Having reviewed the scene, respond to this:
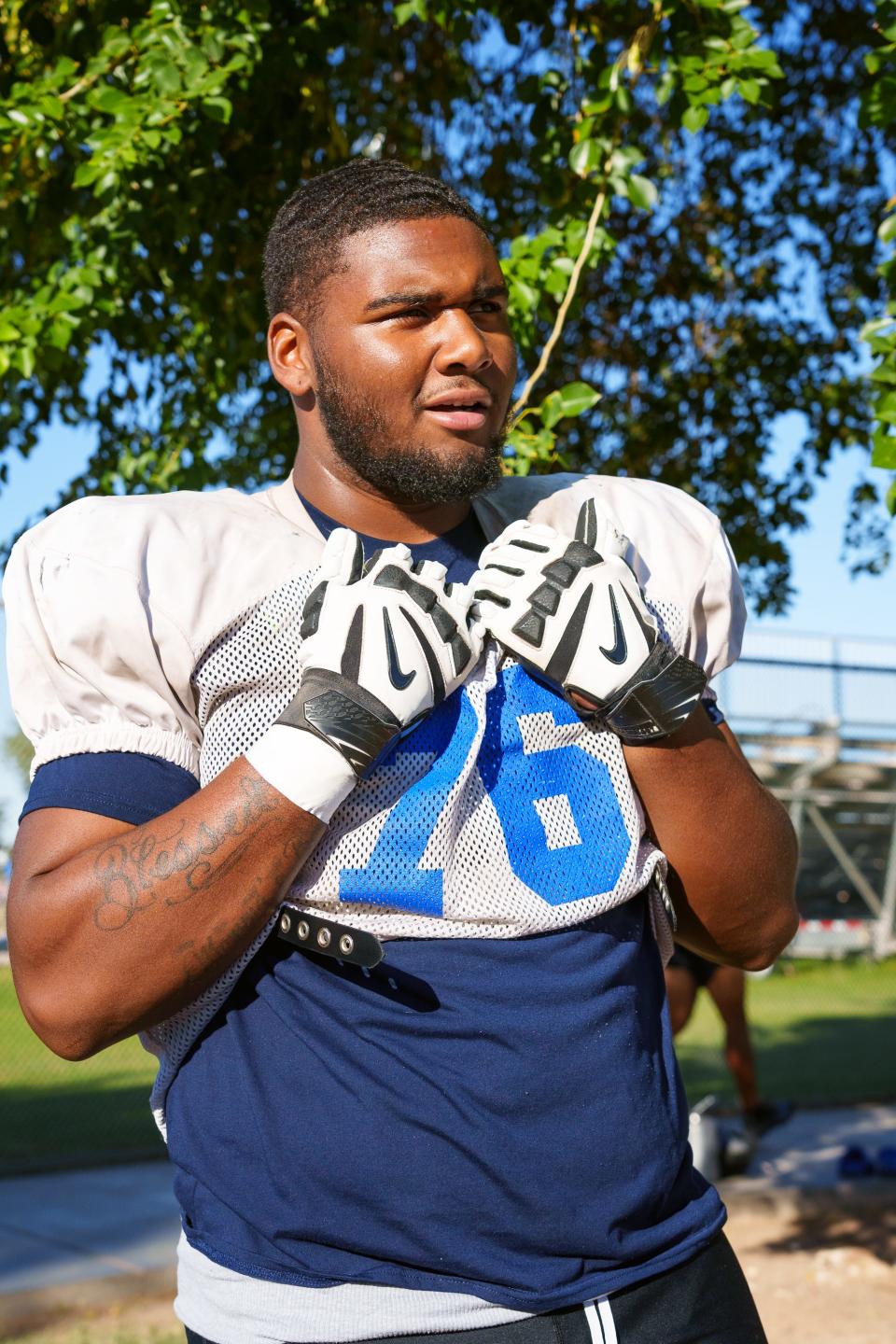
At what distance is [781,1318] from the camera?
4902 millimetres

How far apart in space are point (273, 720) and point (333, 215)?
67 centimetres

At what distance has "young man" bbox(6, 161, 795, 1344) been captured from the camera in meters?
1.56

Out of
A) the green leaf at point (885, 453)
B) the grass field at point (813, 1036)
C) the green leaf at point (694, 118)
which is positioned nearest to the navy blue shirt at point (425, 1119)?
the green leaf at point (885, 453)

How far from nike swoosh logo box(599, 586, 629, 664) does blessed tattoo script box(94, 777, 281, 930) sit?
0.40 meters

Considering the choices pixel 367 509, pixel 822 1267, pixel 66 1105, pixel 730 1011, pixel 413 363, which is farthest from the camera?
pixel 66 1105

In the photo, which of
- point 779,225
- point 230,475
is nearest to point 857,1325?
point 230,475

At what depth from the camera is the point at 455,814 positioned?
165cm

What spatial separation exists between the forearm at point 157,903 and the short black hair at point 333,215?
68 centimetres

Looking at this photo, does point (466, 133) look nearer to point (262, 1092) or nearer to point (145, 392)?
point (145, 392)

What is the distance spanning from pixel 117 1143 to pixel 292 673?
6246 mm

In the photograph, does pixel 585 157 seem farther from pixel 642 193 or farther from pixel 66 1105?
pixel 66 1105

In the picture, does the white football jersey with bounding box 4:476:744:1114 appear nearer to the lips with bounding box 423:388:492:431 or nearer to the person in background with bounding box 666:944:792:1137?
the lips with bounding box 423:388:492:431

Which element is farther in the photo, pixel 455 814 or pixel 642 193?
pixel 642 193

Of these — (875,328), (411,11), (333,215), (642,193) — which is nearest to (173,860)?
(333,215)
